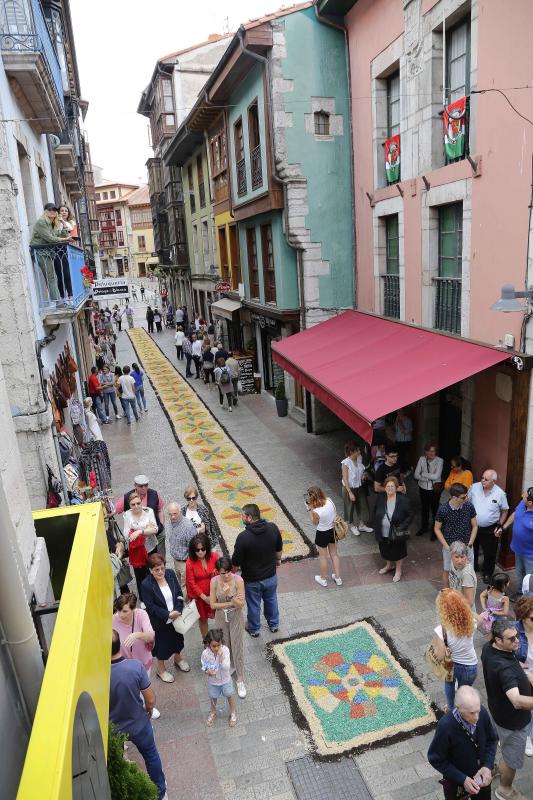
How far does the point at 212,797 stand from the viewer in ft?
15.4

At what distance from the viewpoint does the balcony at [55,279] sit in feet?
26.7

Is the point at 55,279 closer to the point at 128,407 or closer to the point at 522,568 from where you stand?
the point at 522,568

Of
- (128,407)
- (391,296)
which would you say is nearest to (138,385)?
(128,407)

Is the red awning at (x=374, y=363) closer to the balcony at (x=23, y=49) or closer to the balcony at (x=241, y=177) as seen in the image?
the balcony at (x=241, y=177)

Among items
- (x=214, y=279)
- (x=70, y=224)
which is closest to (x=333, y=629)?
(x=70, y=224)

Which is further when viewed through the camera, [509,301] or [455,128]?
[455,128]

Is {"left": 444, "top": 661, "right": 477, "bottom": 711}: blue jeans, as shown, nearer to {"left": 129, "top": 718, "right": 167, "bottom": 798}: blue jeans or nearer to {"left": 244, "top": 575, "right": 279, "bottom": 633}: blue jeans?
{"left": 244, "top": 575, "right": 279, "bottom": 633}: blue jeans

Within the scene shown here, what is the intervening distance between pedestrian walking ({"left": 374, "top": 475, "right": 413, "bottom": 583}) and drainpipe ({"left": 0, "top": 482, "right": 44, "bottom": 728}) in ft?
17.6

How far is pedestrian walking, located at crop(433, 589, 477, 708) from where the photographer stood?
4.62 metres

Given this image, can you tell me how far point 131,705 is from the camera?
14.2 ft

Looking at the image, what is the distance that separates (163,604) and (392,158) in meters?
8.75

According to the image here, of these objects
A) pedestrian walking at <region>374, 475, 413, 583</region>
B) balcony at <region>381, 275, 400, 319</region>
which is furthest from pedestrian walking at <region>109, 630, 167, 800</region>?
balcony at <region>381, 275, 400, 319</region>

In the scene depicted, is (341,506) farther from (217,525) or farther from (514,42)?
(514,42)

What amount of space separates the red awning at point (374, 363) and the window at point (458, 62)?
143 inches
